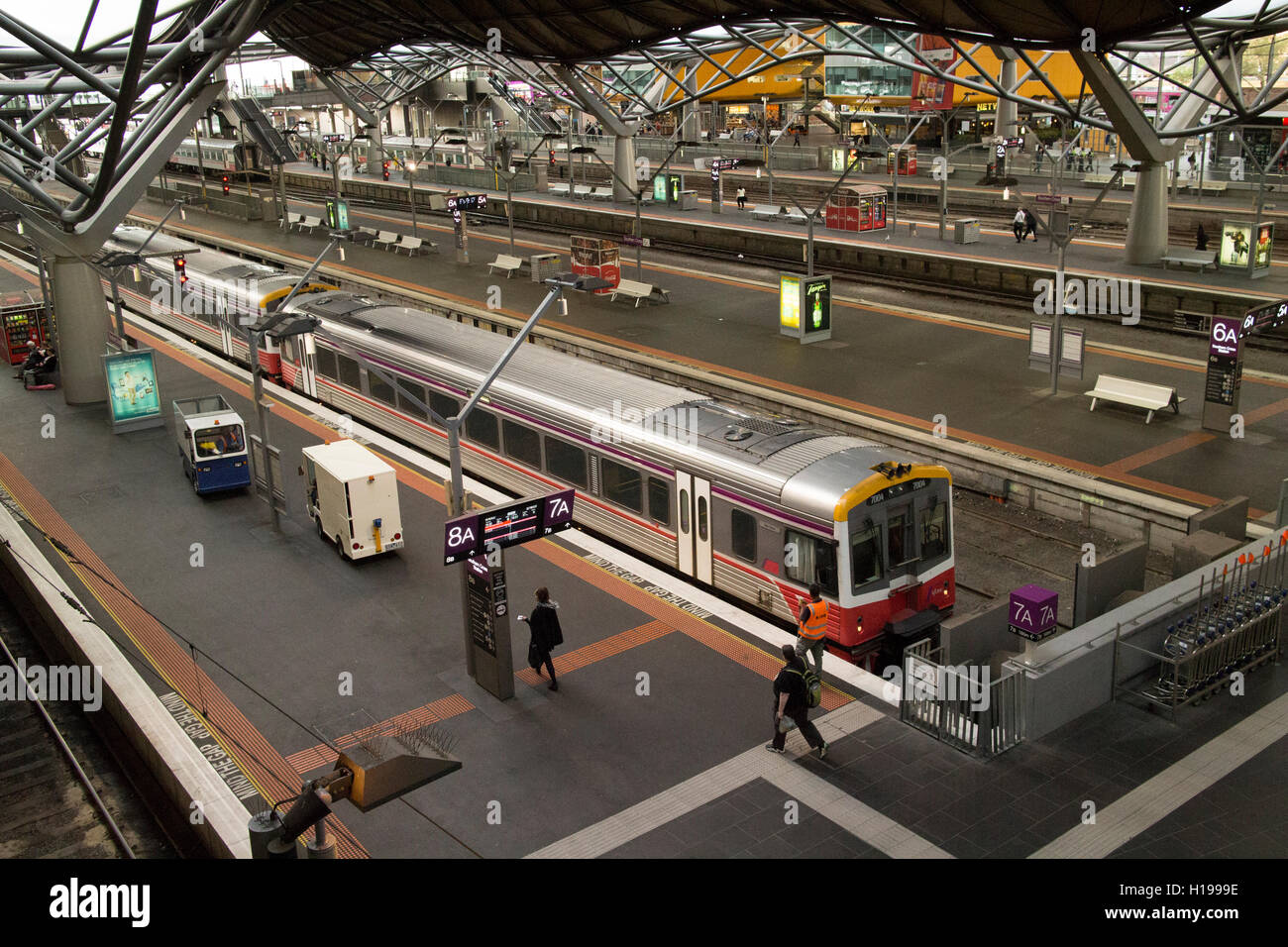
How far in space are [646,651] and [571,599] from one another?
195 cm

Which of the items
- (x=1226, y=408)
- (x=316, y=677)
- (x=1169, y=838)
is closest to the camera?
(x=1169, y=838)

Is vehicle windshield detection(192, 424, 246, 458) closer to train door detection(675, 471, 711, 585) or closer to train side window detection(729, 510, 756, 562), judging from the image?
train door detection(675, 471, 711, 585)

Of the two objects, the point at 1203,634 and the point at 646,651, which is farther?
the point at 646,651

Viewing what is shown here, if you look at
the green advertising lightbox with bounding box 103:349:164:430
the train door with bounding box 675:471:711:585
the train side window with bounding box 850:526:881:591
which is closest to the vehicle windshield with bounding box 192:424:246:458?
the green advertising lightbox with bounding box 103:349:164:430

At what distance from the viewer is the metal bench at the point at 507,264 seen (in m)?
40.8

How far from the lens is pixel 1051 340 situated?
2544cm

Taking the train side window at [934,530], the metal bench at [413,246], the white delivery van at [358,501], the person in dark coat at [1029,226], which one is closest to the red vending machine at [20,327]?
the white delivery van at [358,501]

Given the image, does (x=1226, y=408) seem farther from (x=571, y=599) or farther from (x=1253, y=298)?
(x=571, y=599)

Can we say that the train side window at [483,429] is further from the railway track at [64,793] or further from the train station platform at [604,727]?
the railway track at [64,793]

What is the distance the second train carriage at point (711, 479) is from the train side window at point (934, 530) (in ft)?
0.07

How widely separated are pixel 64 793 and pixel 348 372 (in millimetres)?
12802

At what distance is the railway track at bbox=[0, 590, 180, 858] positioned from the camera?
12586 mm

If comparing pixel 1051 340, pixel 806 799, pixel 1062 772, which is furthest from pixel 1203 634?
pixel 1051 340

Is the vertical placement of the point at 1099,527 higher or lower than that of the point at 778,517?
lower
